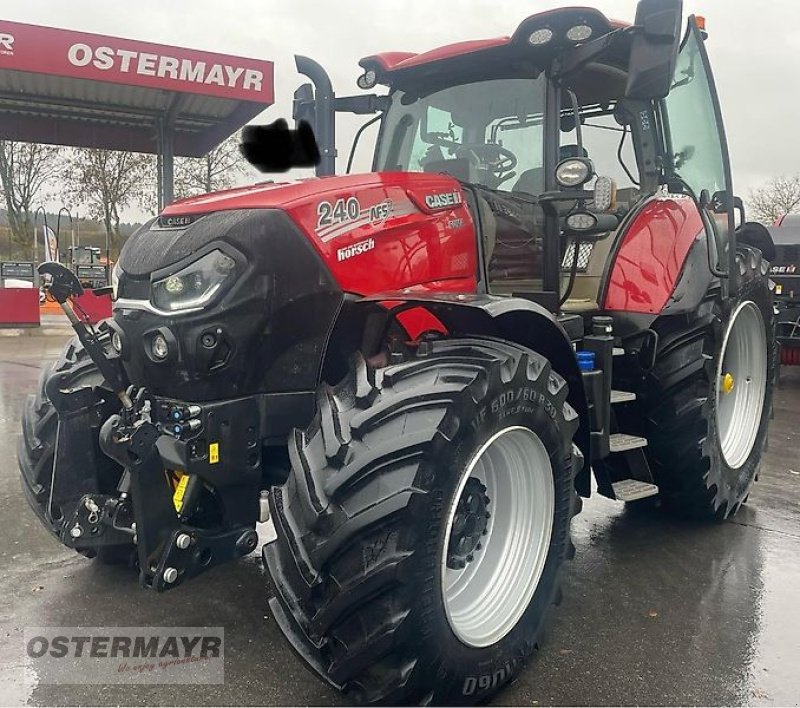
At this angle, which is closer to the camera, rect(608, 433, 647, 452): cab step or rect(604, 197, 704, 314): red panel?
rect(608, 433, 647, 452): cab step

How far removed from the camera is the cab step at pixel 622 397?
3873 millimetres

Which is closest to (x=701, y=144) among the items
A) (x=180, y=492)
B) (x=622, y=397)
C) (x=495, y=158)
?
(x=495, y=158)

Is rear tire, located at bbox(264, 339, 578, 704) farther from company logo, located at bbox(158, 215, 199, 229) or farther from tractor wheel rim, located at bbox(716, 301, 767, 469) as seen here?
tractor wheel rim, located at bbox(716, 301, 767, 469)

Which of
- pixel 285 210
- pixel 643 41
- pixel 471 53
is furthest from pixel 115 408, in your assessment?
pixel 643 41

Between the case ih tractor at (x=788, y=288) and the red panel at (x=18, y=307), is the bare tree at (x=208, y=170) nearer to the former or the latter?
the red panel at (x=18, y=307)

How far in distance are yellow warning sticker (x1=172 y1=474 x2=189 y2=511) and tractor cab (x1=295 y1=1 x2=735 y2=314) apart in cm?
160

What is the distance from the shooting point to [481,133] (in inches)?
154

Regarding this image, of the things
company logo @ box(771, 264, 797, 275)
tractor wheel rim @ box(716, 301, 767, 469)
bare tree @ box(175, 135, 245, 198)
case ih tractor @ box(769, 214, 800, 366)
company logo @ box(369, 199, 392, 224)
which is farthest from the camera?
bare tree @ box(175, 135, 245, 198)

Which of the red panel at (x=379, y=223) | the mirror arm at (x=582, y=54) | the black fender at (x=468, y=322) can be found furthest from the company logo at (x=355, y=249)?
the mirror arm at (x=582, y=54)

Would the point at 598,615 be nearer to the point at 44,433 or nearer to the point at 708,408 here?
the point at 708,408

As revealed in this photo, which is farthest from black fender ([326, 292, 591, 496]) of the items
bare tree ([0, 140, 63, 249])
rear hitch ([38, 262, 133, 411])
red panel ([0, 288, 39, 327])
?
bare tree ([0, 140, 63, 249])

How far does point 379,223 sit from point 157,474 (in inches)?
49.2

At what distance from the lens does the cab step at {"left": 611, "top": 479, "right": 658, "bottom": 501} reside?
372cm

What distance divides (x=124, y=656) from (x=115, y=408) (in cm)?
97
